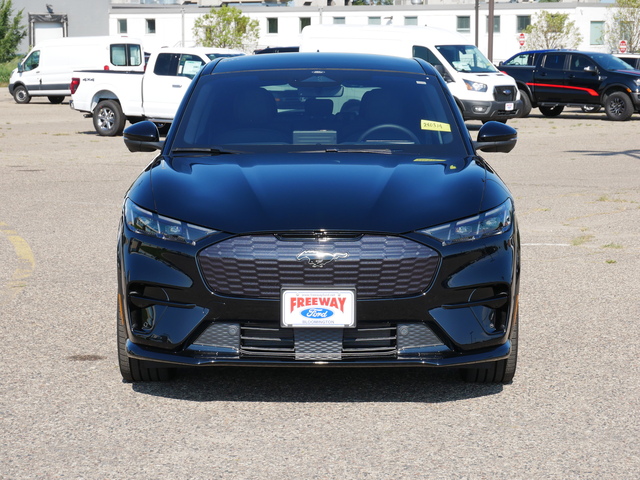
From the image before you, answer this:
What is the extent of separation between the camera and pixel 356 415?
14.9ft

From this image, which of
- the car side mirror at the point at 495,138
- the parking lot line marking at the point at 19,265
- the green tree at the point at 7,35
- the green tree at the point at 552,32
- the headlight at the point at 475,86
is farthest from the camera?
the green tree at the point at 552,32

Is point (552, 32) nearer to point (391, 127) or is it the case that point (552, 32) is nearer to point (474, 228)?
point (391, 127)

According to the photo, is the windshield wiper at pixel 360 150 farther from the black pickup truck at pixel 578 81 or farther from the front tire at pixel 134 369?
the black pickup truck at pixel 578 81

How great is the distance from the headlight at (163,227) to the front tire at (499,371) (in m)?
1.43

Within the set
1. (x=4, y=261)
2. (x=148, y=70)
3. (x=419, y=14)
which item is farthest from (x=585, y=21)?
(x=4, y=261)

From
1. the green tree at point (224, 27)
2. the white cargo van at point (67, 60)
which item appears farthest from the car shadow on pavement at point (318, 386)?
the green tree at point (224, 27)

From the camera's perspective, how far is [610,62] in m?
29.3

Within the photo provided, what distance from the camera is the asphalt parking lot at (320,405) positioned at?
12.9 ft

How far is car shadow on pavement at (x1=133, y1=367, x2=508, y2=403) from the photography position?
15.8 ft

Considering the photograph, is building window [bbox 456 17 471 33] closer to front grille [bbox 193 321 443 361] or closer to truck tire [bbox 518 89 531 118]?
truck tire [bbox 518 89 531 118]

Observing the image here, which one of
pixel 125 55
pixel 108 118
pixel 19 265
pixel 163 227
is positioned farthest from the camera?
pixel 125 55

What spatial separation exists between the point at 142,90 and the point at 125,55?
1598cm

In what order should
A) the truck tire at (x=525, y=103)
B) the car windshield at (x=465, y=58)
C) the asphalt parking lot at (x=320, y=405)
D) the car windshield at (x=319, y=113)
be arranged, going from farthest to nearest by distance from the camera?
the truck tire at (x=525, y=103)
the car windshield at (x=465, y=58)
the car windshield at (x=319, y=113)
the asphalt parking lot at (x=320, y=405)

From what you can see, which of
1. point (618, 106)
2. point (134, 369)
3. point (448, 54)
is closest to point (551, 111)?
point (618, 106)
